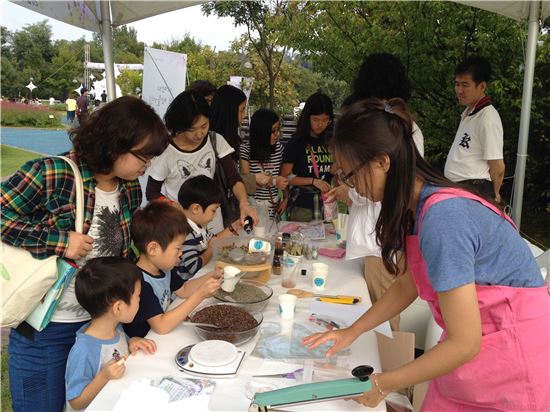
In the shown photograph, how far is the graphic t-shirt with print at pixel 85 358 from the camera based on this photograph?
1.34 m

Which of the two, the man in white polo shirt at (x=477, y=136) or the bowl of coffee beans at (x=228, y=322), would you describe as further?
the man in white polo shirt at (x=477, y=136)

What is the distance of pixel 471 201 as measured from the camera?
1006 mm

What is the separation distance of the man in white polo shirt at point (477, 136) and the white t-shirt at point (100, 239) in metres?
3.11

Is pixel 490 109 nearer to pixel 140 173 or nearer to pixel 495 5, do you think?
pixel 495 5

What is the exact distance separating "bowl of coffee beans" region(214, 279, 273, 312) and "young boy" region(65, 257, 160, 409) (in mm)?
333

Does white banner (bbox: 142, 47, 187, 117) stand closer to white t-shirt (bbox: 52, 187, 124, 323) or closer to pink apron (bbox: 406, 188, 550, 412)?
white t-shirt (bbox: 52, 187, 124, 323)

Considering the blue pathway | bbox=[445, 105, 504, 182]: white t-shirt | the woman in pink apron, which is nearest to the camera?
the woman in pink apron

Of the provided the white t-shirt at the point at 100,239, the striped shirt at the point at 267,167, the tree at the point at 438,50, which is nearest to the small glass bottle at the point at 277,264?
the white t-shirt at the point at 100,239

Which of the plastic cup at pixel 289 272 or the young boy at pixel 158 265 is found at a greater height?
the young boy at pixel 158 265

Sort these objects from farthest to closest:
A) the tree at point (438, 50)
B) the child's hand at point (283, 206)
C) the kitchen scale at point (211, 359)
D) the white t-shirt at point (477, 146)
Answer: the tree at point (438, 50), the white t-shirt at point (477, 146), the child's hand at point (283, 206), the kitchen scale at point (211, 359)

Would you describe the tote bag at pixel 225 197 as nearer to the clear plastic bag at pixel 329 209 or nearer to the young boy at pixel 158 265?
the clear plastic bag at pixel 329 209

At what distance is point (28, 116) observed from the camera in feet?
28.2

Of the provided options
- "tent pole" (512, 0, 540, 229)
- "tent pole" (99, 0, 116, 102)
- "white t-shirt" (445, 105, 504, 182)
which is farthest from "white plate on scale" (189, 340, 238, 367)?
"tent pole" (512, 0, 540, 229)

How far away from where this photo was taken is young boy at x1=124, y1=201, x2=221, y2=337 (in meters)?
1.52
